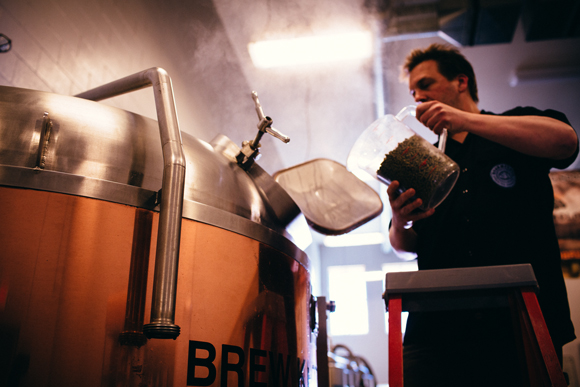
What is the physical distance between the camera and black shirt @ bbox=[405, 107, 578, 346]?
0.92 metres

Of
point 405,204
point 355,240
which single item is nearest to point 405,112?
point 405,204

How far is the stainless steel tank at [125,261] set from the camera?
565mm

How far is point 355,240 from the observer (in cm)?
676

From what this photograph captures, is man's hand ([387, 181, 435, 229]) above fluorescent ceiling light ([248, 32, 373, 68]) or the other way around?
the other way around

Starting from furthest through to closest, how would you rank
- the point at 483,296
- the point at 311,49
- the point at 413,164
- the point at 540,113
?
the point at 311,49 < the point at 540,113 < the point at 413,164 < the point at 483,296

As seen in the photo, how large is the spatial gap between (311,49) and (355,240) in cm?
442

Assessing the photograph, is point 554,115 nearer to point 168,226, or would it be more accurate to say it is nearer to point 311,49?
point 168,226

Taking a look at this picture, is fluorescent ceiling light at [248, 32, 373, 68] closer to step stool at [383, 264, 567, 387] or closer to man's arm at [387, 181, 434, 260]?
man's arm at [387, 181, 434, 260]

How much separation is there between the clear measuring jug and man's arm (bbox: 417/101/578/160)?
7 cm

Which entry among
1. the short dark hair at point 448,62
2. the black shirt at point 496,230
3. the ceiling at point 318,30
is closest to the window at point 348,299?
the ceiling at point 318,30

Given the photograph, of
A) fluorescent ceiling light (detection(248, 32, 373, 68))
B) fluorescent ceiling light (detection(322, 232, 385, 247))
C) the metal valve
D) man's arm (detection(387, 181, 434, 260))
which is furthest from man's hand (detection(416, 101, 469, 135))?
fluorescent ceiling light (detection(322, 232, 385, 247))

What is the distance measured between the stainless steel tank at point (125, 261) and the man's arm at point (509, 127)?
0.46m

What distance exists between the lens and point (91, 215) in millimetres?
625

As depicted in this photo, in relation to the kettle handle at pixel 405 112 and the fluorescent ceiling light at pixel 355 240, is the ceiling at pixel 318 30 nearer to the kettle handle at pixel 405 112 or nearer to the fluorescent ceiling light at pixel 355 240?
the kettle handle at pixel 405 112
